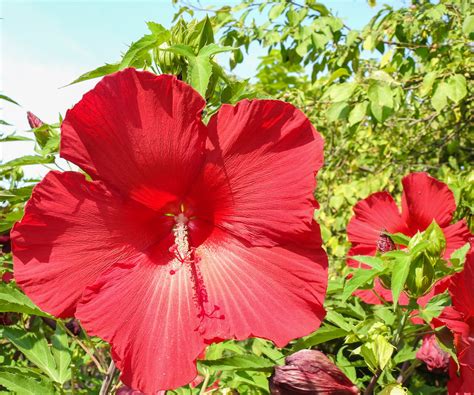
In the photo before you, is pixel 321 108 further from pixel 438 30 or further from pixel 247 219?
pixel 247 219

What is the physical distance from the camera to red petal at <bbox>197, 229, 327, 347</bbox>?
0.82 m

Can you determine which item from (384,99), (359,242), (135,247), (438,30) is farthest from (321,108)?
(135,247)

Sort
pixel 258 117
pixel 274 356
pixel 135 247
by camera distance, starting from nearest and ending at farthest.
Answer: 1. pixel 258 117
2. pixel 135 247
3. pixel 274 356

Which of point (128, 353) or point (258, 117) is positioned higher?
A: point (258, 117)

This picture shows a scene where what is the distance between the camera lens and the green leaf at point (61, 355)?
1229 millimetres

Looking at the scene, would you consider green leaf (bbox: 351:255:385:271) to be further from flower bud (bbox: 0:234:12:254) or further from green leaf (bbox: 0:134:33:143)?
flower bud (bbox: 0:234:12:254)

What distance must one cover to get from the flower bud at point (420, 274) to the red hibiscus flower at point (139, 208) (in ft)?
1.00

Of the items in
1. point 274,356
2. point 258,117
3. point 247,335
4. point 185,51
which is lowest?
point 274,356

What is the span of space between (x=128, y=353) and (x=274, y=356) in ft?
1.59

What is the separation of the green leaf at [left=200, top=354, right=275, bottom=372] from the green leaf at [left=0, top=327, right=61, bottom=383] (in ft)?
1.50

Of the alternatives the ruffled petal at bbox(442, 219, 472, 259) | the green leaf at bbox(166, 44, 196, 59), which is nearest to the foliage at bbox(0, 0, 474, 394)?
the green leaf at bbox(166, 44, 196, 59)

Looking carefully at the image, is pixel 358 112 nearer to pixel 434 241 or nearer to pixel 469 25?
pixel 469 25

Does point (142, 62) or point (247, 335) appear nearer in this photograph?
point (247, 335)

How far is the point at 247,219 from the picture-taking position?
2.91 ft
